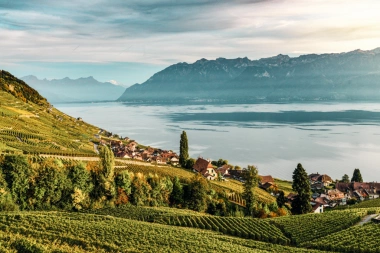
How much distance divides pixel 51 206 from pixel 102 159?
934 cm

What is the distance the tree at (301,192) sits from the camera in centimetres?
5609

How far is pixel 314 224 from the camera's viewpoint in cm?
3872

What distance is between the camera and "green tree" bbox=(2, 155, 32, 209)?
38.0 meters

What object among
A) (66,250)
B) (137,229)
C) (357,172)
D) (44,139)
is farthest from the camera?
(357,172)

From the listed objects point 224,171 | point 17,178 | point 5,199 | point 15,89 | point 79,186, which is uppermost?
point 15,89

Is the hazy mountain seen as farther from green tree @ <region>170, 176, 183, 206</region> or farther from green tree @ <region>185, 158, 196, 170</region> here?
green tree @ <region>170, 176, 183, 206</region>

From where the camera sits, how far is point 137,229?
29203 millimetres

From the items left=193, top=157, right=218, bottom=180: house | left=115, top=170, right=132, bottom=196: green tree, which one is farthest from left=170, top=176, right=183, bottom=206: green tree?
left=193, top=157, right=218, bottom=180: house

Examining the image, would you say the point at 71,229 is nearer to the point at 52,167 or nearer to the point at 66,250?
the point at 66,250

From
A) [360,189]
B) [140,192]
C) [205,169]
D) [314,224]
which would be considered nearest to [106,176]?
[140,192]

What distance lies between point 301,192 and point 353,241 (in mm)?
24821

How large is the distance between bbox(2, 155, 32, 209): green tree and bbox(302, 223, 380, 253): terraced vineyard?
3232cm

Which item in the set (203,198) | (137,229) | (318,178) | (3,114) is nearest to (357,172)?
(318,178)

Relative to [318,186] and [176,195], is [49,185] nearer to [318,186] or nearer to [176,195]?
[176,195]
